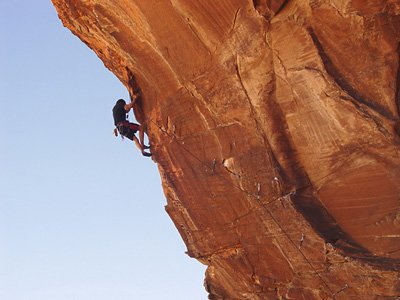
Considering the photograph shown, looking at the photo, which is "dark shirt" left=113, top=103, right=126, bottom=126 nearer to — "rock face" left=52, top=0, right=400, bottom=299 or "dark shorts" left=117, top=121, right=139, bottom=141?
"dark shorts" left=117, top=121, right=139, bottom=141

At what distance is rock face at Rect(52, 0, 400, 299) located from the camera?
10656 millimetres

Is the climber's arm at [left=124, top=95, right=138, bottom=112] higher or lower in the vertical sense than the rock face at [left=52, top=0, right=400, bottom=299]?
higher

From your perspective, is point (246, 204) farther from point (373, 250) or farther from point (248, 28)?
point (248, 28)

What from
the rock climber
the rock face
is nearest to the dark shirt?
the rock climber

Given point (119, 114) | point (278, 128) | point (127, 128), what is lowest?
point (278, 128)

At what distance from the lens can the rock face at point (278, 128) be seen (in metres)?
10.7

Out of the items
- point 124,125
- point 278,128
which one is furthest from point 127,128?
point 278,128

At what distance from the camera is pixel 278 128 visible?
11867mm

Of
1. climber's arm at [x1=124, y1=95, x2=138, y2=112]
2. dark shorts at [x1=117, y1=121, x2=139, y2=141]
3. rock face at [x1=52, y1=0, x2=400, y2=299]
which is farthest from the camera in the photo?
dark shorts at [x1=117, y1=121, x2=139, y2=141]

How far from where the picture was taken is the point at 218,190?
44.8 feet

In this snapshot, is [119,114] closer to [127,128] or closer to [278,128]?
[127,128]

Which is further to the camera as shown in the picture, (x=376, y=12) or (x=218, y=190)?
(x=218, y=190)

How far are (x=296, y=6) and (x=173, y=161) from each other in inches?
210

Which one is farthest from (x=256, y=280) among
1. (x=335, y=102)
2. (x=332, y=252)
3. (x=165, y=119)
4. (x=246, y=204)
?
(x=335, y=102)
